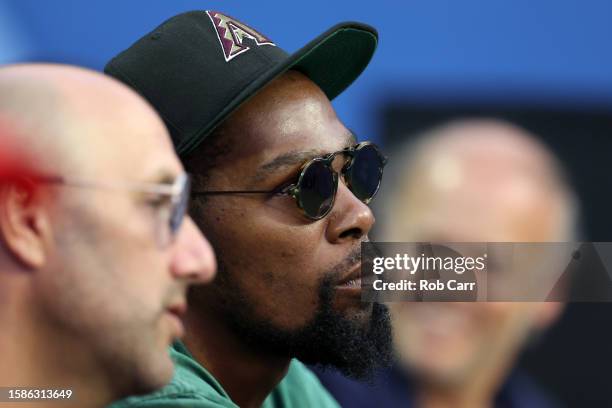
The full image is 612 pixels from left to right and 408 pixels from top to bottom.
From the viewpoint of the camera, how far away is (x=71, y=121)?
150 centimetres

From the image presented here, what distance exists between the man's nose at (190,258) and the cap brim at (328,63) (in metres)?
0.63

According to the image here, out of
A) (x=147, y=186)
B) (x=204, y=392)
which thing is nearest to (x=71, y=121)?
(x=147, y=186)

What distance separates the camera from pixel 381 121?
12.1ft

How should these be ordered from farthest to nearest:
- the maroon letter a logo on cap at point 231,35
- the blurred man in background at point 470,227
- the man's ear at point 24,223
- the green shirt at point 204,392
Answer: the blurred man in background at point 470,227
the maroon letter a logo on cap at point 231,35
the green shirt at point 204,392
the man's ear at point 24,223

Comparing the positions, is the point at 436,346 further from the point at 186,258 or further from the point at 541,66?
the point at 186,258

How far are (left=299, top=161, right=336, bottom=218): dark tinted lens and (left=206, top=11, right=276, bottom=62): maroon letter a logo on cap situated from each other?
0.30m

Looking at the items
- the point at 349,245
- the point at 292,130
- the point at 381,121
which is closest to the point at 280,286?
the point at 349,245

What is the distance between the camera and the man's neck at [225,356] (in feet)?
7.59

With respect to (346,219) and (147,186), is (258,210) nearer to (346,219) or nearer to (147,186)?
(346,219)

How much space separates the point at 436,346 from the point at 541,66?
1.17 m

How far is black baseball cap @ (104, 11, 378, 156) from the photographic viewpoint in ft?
7.26

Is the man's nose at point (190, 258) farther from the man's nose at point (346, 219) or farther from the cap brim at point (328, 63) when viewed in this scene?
the man's nose at point (346, 219)

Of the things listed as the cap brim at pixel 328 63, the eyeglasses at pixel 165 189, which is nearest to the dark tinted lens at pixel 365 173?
the cap brim at pixel 328 63

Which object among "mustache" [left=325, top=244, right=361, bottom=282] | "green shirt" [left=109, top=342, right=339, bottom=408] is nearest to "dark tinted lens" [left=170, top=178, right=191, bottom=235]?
"green shirt" [left=109, top=342, right=339, bottom=408]
